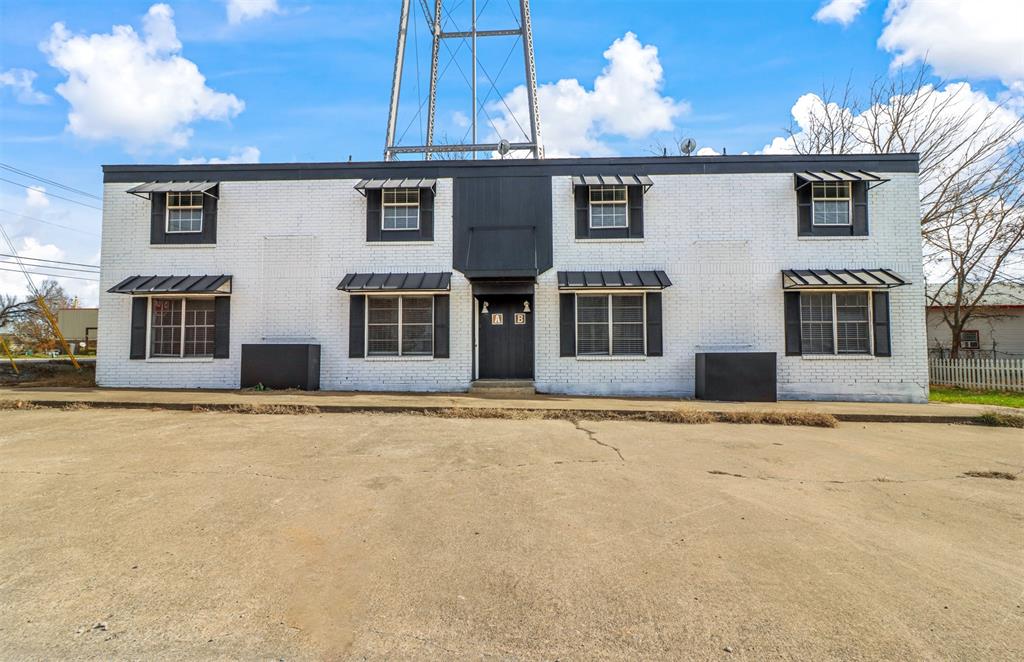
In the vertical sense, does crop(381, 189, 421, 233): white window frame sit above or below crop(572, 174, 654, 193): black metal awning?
below

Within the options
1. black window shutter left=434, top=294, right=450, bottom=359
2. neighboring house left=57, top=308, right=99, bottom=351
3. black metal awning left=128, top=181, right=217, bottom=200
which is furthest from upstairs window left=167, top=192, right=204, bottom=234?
neighboring house left=57, top=308, right=99, bottom=351

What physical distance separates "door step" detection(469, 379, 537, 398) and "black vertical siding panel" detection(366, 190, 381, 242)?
→ 15.4ft

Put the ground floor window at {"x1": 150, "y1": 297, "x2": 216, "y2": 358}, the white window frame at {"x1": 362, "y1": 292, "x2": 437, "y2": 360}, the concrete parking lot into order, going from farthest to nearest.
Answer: the ground floor window at {"x1": 150, "y1": 297, "x2": 216, "y2": 358}, the white window frame at {"x1": 362, "y1": 292, "x2": 437, "y2": 360}, the concrete parking lot

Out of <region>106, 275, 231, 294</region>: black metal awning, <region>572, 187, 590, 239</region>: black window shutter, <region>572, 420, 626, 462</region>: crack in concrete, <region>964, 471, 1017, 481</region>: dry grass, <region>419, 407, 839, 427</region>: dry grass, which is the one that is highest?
<region>572, 187, 590, 239</region>: black window shutter

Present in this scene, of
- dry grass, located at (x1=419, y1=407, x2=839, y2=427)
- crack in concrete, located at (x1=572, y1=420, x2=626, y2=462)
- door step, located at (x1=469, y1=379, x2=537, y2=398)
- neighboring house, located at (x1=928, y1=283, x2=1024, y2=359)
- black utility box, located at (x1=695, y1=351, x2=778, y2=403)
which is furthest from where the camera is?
neighboring house, located at (x1=928, y1=283, x2=1024, y2=359)

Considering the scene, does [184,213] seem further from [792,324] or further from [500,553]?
[792,324]

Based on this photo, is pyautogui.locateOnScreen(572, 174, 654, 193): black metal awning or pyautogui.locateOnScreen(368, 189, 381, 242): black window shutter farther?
pyautogui.locateOnScreen(368, 189, 381, 242): black window shutter

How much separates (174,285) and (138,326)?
1685 millimetres

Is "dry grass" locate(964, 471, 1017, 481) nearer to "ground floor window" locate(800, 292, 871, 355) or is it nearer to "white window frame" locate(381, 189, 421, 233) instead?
"ground floor window" locate(800, 292, 871, 355)

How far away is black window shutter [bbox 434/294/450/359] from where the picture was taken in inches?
499

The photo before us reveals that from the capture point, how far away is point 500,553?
3.66 meters

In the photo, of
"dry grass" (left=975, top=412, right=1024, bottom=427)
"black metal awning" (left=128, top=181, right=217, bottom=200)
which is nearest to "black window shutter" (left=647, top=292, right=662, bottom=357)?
"dry grass" (left=975, top=412, right=1024, bottom=427)

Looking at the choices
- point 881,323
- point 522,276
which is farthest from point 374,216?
point 881,323

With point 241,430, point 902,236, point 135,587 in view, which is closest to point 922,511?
point 135,587
